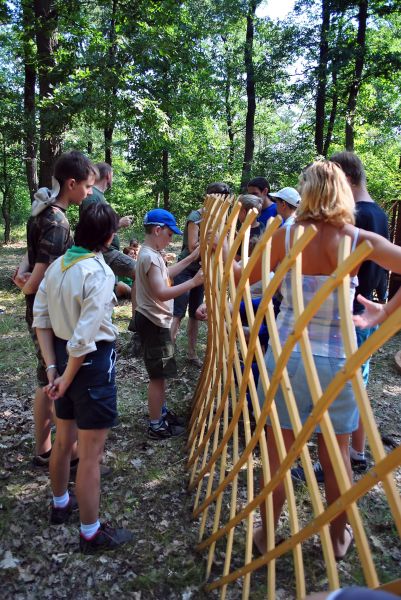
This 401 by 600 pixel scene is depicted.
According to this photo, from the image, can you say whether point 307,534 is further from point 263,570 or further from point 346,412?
point 263,570

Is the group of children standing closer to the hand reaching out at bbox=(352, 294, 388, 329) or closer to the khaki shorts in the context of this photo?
the hand reaching out at bbox=(352, 294, 388, 329)

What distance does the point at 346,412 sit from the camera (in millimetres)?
1746

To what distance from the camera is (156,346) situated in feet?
9.59

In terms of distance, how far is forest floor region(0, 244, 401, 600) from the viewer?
1980mm

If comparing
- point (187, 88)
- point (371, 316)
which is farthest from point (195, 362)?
point (187, 88)

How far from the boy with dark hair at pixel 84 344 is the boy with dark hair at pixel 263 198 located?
Result: 2.34 m

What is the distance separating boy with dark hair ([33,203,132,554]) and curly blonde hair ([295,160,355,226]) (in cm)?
88

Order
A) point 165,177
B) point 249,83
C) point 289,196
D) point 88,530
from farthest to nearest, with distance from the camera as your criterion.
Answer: point 165,177, point 249,83, point 289,196, point 88,530

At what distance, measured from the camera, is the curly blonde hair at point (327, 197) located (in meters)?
1.69

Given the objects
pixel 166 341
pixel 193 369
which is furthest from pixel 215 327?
pixel 193 369

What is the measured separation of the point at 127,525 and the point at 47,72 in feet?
23.8

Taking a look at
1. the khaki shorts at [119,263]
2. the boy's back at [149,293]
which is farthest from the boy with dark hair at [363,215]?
the khaki shorts at [119,263]

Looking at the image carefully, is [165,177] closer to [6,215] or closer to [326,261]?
[6,215]

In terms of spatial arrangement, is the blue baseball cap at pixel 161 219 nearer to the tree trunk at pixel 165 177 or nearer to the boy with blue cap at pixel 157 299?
the boy with blue cap at pixel 157 299
